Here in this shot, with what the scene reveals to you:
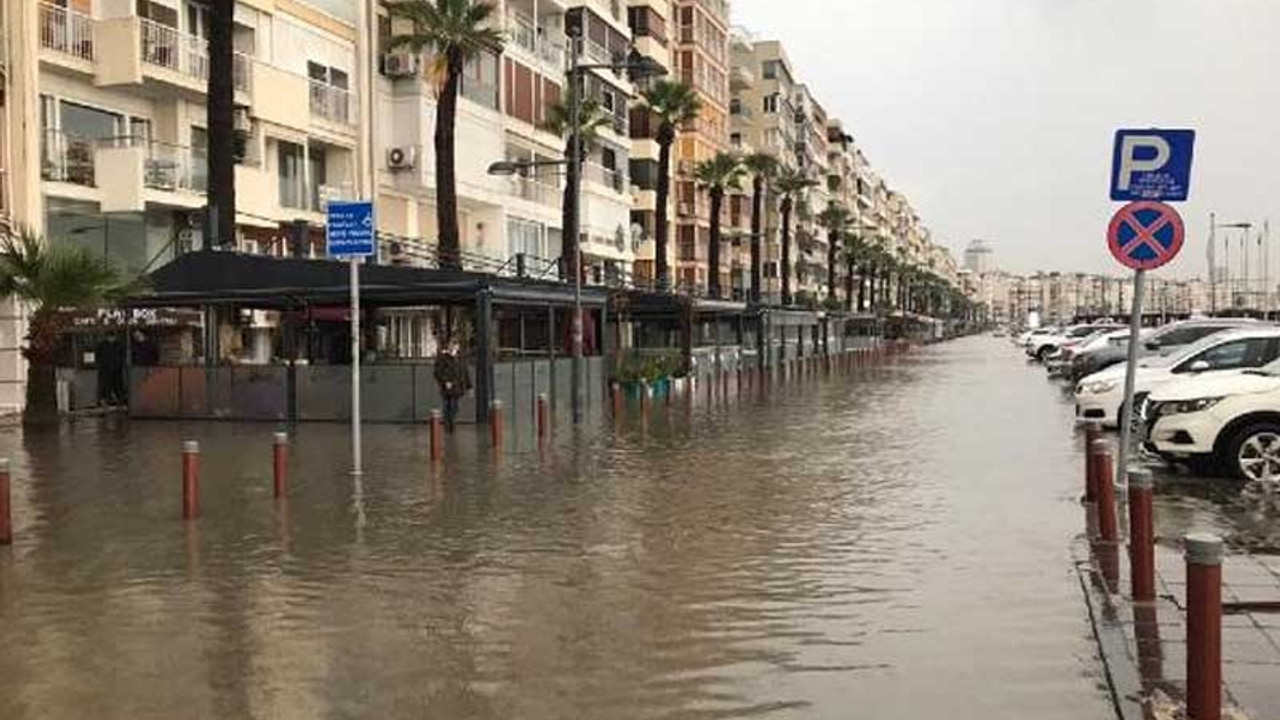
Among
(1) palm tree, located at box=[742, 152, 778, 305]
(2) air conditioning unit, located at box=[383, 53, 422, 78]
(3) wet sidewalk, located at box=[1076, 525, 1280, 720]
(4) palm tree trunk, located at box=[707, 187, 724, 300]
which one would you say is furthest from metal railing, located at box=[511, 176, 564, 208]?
(3) wet sidewalk, located at box=[1076, 525, 1280, 720]

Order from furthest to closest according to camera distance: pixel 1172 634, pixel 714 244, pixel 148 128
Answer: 1. pixel 714 244
2. pixel 148 128
3. pixel 1172 634

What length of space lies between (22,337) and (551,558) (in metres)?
20.3

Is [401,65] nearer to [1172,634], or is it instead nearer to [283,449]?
[283,449]

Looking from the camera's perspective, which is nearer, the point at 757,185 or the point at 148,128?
the point at 148,128

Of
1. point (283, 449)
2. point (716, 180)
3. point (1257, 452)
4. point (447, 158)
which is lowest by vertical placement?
point (1257, 452)

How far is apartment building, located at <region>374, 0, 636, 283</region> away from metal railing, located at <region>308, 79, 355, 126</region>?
1.34m

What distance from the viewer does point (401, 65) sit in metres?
39.7

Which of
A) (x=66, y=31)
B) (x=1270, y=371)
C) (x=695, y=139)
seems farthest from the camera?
(x=695, y=139)

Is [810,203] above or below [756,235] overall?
above

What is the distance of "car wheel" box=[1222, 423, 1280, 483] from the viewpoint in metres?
14.3

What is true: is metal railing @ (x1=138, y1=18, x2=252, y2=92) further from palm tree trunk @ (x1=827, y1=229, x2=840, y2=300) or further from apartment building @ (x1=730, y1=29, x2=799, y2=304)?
palm tree trunk @ (x1=827, y1=229, x2=840, y2=300)

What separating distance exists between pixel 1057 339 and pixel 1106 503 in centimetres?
5400

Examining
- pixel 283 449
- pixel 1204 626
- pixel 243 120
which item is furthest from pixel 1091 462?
pixel 243 120

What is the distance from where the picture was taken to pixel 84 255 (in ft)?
76.8
